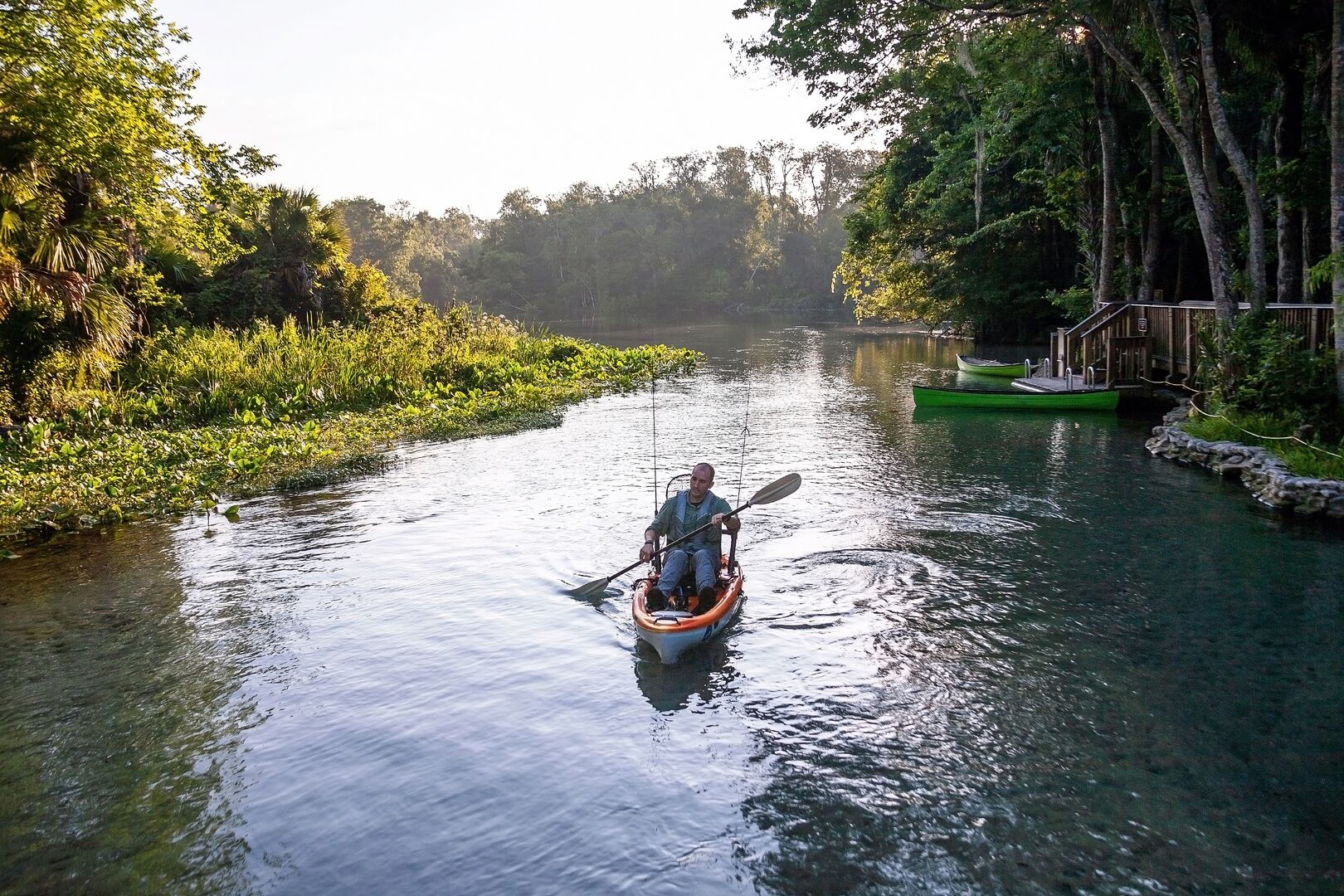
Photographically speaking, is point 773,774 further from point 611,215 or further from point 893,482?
point 611,215

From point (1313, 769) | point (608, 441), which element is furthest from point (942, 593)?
point (608, 441)

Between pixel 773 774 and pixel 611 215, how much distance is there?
9855cm

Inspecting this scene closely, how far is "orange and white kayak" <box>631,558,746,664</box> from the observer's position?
8.13 m

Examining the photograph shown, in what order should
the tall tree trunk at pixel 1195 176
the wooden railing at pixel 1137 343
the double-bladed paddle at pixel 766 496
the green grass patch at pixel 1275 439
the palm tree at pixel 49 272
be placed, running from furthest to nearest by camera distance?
the wooden railing at pixel 1137 343 < the tall tree trunk at pixel 1195 176 < the palm tree at pixel 49 272 < the green grass patch at pixel 1275 439 < the double-bladed paddle at pixel 766 496

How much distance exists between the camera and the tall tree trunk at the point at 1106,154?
24.5 m

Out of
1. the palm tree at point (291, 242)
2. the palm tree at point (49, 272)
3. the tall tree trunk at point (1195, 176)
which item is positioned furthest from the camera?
the palm tree at point (291, 242)

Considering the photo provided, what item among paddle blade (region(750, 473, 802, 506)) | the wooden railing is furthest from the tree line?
paddle blade (region(750, 473, 802, 506))

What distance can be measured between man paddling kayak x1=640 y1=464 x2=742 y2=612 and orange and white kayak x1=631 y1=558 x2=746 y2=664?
16 centimetres

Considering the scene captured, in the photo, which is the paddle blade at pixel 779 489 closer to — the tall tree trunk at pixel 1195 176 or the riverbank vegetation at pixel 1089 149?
the riverbank vegetation at pixel 1089 149

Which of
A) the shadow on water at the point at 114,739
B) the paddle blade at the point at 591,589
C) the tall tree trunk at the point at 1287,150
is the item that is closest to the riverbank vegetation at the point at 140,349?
the shadow on water at the point at 114,739

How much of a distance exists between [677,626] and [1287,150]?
17.3m

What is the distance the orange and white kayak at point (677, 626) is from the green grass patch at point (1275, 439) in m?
9.05

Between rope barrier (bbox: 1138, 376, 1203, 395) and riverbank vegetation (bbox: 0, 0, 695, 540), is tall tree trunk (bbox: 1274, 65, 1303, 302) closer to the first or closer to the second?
rope barrier (bbox: 1138, 376, 1203, 395)

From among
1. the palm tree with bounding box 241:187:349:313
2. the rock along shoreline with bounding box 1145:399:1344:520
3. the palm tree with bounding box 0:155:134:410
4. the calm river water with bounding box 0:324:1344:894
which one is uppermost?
the palm tree with bounding box 241:187:349:313
